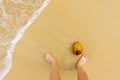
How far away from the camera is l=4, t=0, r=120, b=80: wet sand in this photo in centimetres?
161

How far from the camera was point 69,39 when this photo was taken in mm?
1635

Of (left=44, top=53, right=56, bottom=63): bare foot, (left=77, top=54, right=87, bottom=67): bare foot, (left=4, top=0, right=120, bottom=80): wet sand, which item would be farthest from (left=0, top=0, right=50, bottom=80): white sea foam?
(left=77, top=54, right=87, bottom=67): bare foot

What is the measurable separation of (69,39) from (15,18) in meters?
0.41

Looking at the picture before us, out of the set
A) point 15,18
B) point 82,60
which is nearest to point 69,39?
point 82,60

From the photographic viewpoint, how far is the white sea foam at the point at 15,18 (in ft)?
5.19

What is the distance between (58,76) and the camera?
156cm

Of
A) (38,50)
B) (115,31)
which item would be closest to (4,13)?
(38,50)

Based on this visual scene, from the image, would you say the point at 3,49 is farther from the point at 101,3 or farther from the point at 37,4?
the point at 101,3

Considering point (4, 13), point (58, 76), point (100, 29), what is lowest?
point (58, 76)

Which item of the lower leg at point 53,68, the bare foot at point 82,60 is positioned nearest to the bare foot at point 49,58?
the lower leg at point 53,68

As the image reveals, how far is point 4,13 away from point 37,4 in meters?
0.24

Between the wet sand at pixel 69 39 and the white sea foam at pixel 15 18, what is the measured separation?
0.13 feet

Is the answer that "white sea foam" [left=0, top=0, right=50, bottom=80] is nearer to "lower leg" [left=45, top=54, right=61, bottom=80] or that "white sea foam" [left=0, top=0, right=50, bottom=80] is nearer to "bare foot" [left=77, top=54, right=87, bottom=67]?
"lower leg" [left=45, top=54, right=61, bottom=80]

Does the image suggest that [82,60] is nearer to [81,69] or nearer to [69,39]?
[81,69]
